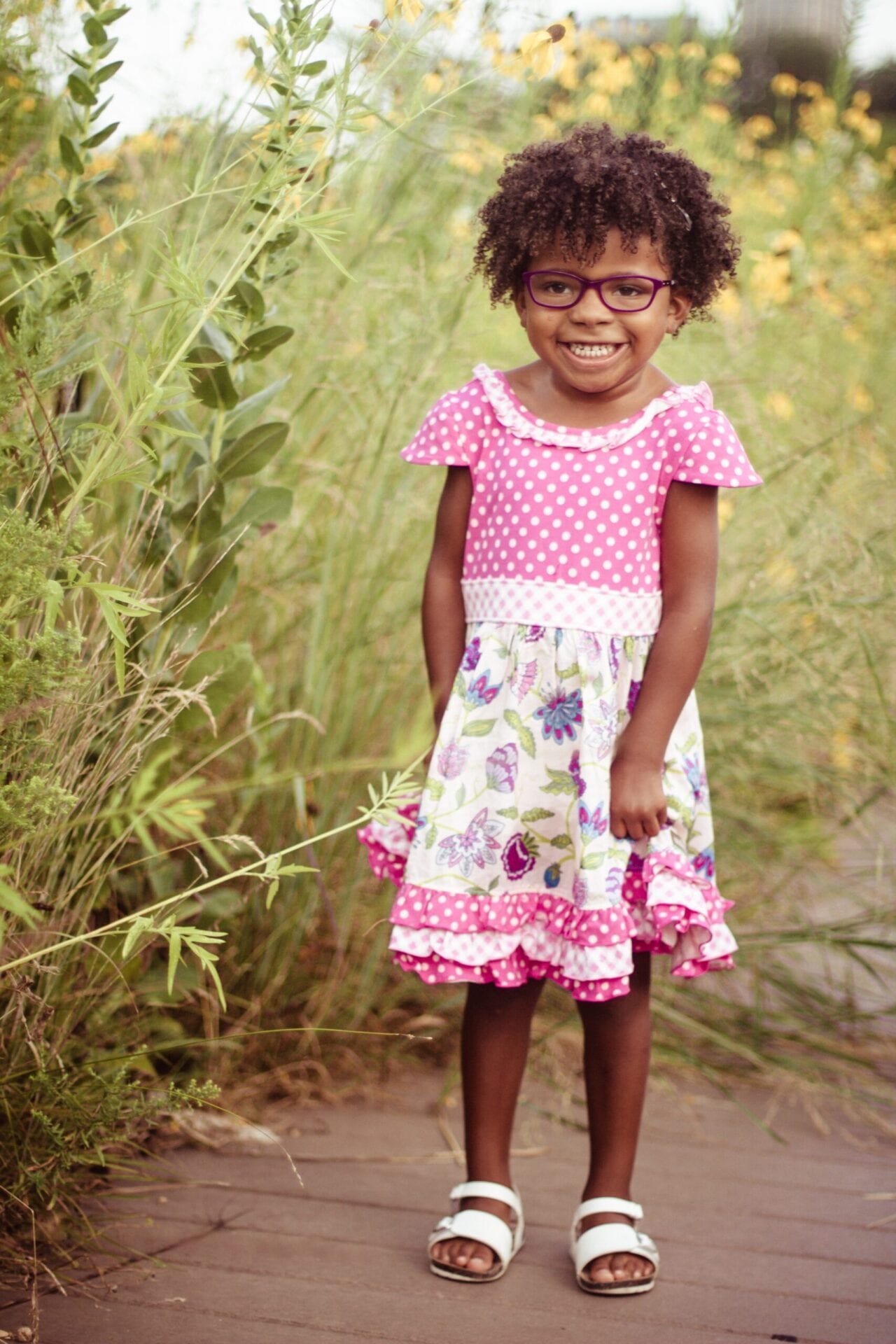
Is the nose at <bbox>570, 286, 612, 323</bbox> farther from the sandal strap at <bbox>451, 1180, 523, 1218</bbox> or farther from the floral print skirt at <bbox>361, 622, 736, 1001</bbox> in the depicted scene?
the sandal strap at <bbox>451, 1180, 523, 1218</bbox>

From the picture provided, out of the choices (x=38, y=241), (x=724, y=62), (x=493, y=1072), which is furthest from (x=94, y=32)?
(x=724, y=62)

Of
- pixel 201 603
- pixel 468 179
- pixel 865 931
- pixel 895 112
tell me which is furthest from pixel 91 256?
pixel 895 112

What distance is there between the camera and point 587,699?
5.46 ft

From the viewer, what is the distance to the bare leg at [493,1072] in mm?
1753

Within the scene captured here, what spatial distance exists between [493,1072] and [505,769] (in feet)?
1.31

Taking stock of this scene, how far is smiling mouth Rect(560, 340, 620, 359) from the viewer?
1695mm

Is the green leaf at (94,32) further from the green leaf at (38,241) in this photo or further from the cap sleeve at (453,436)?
the cap sleeve at (453,436)

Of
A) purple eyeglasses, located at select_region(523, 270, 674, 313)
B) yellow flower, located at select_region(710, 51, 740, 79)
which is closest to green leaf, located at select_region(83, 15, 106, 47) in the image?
purple eyeglasses, located at select_region(523, 270, 674, 313)

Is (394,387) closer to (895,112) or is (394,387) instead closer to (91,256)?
(91,256)

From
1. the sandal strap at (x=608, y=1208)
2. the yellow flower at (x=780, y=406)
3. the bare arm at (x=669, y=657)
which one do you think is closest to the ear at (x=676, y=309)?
the bare arm at (x=669, y=657)

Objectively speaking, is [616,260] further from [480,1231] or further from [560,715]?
[480,1231]

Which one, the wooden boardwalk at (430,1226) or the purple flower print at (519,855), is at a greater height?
the purple flower print at (519,855)

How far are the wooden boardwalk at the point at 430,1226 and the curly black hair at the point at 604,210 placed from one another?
1252mm

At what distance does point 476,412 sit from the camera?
1.79 m
